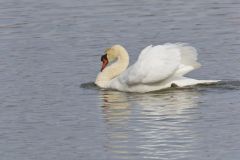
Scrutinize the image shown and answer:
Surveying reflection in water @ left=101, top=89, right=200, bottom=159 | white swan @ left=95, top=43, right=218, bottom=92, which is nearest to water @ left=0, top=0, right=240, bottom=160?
reflection in water @ left=101, top=89, right=200, bottom=159

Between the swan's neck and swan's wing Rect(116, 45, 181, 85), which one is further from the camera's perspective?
the swan's neck

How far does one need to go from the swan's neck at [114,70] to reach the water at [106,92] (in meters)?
0.21

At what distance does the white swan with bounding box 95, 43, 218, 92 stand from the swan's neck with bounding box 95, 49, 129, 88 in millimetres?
115

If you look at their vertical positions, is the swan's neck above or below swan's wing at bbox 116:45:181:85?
below

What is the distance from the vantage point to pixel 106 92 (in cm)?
1841

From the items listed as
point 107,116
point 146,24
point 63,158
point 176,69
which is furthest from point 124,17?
point 63,158

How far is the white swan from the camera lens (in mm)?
17812

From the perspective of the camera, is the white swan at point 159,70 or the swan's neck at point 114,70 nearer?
the white swan at point 159,70

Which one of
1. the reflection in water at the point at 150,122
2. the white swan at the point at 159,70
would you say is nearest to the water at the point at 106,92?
the reflection in water at the point at 150,122

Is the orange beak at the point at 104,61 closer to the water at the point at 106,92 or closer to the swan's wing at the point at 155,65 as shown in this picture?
the water at the point at 106,92

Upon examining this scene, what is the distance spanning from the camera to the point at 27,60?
65.8ft

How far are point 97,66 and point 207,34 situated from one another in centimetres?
274

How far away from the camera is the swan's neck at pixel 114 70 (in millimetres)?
18781

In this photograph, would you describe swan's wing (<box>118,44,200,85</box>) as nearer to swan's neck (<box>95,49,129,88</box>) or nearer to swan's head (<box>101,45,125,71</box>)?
swan's neck (<box>95,49,129,88</box>)
